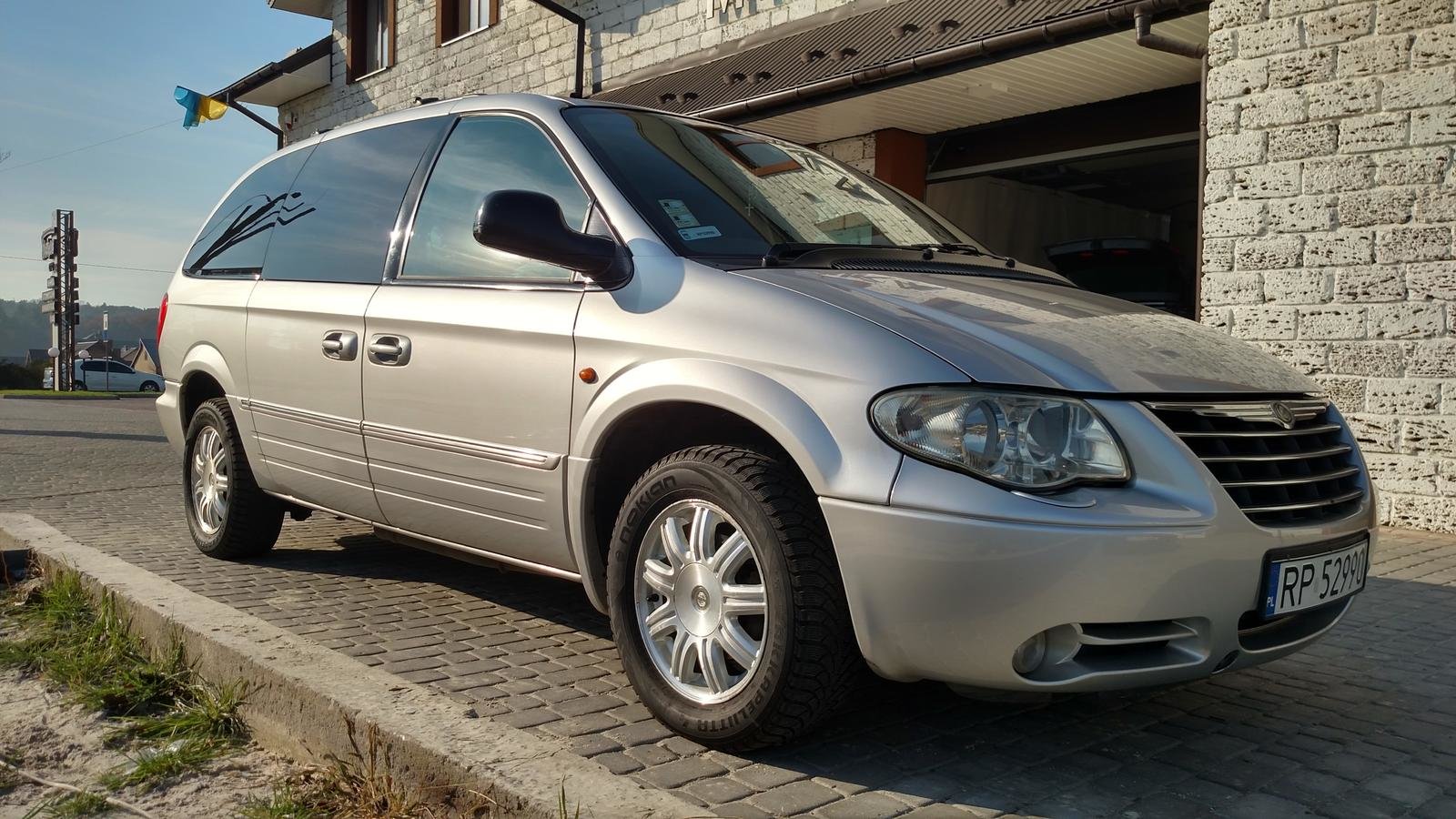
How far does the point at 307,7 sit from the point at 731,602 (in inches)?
784

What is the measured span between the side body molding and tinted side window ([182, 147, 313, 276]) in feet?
7.82

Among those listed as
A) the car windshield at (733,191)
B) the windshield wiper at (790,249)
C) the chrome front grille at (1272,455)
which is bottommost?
the chrome front grille at (1272,455)

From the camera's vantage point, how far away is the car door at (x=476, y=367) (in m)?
3.34

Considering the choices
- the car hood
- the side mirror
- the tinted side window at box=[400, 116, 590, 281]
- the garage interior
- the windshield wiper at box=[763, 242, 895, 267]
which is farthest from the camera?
the garage interior

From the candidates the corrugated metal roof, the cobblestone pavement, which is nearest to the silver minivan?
the cobblestone pavement

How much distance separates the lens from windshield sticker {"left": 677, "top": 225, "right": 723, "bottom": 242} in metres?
3.23

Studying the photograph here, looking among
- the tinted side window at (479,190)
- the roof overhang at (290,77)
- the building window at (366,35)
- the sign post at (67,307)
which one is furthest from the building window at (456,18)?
the sign post at (67,307)

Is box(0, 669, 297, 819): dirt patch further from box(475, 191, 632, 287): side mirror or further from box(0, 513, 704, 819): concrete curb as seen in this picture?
box(475, 191, 632, 287): side mirror

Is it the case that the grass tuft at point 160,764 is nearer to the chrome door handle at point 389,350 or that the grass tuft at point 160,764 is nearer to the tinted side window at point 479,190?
the chrome door handle at point 389,350

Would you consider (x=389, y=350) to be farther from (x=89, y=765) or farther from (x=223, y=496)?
(x=223, y=496)

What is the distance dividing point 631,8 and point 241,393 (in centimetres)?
974

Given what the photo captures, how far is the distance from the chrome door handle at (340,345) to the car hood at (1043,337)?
5.47 ft

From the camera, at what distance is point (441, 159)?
4043 mm

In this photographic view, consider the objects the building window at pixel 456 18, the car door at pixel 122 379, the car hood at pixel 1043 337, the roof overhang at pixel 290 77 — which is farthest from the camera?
the car door at pixel 122 379
